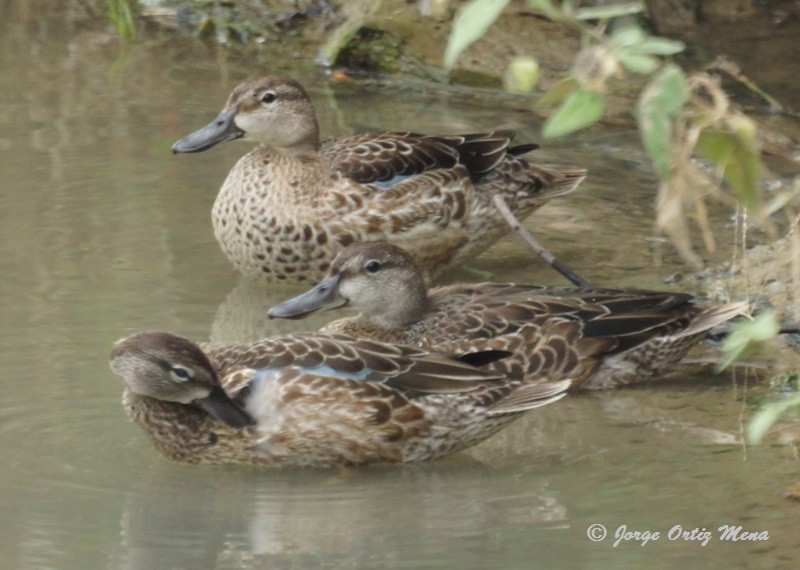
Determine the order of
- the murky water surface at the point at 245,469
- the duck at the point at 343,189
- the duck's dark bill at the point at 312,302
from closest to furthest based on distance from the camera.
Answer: the murky water surface at the point at 245,469, the duck's dark bill at the point at 312,302, the duck at the point at 343,189

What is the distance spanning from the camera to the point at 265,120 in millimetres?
8211

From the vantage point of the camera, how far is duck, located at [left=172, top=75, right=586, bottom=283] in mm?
7914

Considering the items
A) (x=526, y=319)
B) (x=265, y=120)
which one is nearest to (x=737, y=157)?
(x=526, y=319)

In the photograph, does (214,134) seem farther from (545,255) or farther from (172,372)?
(172,372)

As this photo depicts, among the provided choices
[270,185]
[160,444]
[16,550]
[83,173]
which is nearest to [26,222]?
[83,173]

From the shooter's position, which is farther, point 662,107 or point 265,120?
point 265,120

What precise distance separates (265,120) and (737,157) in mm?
5509

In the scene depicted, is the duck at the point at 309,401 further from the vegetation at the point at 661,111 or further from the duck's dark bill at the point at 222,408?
the vegetation at the point at 661,111

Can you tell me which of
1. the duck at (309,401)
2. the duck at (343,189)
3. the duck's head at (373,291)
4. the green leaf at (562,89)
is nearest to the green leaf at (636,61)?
the green leaf at (562,89)

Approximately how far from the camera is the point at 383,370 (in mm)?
5766

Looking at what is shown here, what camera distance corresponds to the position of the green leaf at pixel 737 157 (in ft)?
9.52

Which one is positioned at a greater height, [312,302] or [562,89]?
[562,89]

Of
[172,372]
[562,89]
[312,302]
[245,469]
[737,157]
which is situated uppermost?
[562,89]

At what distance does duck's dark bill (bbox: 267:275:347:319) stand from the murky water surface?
0.63m
